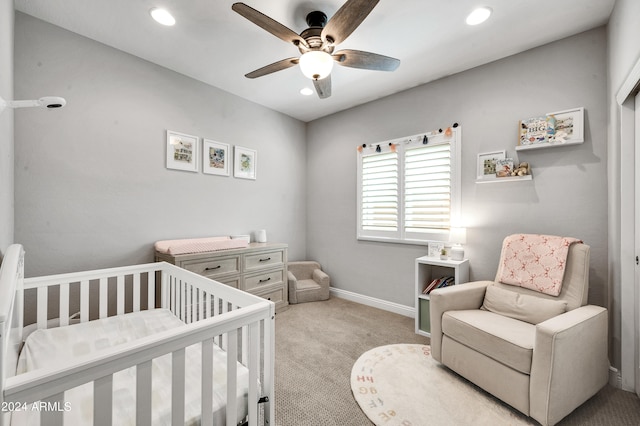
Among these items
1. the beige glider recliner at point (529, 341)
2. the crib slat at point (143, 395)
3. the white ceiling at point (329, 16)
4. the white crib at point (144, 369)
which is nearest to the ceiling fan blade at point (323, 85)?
the white ceiling at point (329, 16)

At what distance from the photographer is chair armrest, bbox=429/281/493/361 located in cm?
201

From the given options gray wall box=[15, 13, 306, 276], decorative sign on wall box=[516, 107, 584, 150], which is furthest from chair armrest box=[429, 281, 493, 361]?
gray wall box=[15, 13, 306, 276]

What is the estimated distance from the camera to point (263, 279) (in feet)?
10.2

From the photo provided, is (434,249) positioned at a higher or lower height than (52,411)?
higher

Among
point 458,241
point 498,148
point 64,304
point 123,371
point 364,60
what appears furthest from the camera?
point 458,241

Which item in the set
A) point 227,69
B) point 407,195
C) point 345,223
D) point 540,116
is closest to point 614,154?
point 540,116

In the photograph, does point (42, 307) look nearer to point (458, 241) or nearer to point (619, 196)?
point (458, 241)

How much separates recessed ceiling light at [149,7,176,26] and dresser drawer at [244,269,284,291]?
7.77ft

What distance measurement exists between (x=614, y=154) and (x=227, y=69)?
130 inches

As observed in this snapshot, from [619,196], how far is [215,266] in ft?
10.7

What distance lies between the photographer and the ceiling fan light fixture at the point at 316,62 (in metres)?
1.79

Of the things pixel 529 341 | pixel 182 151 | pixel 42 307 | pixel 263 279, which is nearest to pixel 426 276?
pixel 529 341

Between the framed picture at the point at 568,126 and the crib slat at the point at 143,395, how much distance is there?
296cm

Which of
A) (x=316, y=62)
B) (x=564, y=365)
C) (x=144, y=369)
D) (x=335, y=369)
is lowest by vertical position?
(x=335, y=369)
